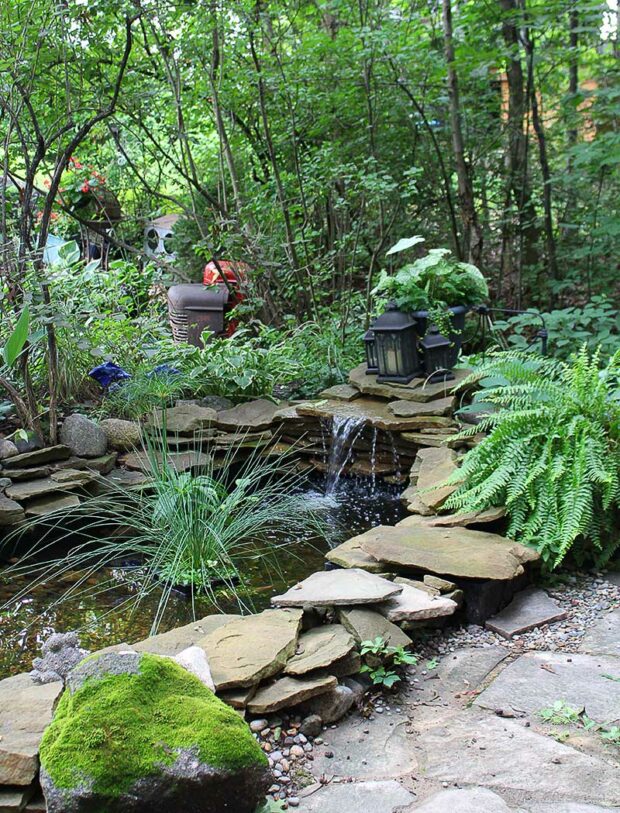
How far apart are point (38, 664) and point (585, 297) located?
20.4ft

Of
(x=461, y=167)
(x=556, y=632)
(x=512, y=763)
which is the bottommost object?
(x=556, y=632)

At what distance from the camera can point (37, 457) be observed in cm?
455

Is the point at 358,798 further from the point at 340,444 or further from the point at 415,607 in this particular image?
the point at 340,444

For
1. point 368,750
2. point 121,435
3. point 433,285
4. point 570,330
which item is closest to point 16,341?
point 121,435

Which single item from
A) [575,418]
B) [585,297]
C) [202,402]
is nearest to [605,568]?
[575,418]

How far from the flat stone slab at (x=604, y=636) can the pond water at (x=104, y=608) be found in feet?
4.33

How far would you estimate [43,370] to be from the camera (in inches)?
210

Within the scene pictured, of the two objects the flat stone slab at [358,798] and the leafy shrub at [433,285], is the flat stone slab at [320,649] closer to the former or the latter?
the flat stone slab at [358,798]

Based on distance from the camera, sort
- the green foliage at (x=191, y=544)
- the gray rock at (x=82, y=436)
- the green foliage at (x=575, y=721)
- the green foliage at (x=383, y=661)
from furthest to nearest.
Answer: the gray rock at (x=82, y=436)
the green foliage at (x=191, y=544)
the green foliage at (x=383, y=661)
the green foliage at (x=575, y=721)

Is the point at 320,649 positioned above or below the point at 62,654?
below

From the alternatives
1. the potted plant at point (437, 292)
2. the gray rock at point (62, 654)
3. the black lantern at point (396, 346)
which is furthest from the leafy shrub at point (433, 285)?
the gray rock at point (62, 654)

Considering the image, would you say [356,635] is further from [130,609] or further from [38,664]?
[130,609]

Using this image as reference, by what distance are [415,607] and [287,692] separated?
660 mm

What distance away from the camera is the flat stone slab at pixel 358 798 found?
1836mm
